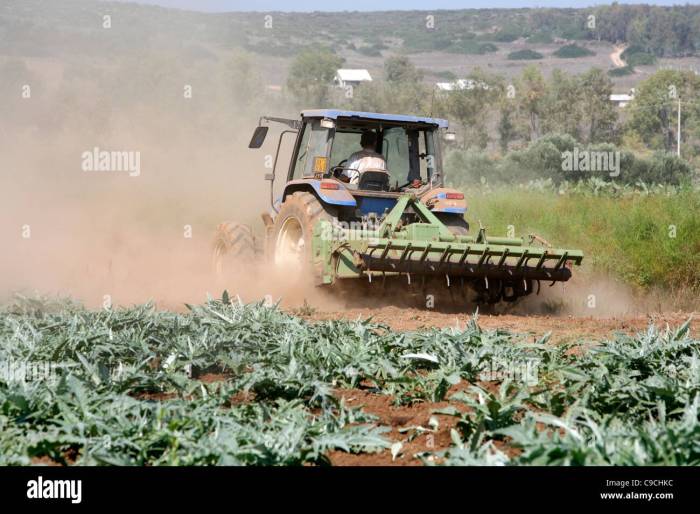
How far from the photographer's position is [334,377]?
16.6ft

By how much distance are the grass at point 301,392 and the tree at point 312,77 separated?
50910 millimetres

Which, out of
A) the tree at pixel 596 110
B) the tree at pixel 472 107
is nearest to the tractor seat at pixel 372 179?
the tree at pixel 472 107

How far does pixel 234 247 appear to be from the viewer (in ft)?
38.6

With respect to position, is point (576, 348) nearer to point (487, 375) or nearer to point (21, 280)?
point (487, 375)

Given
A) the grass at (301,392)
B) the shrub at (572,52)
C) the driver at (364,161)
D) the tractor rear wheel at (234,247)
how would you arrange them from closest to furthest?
the grass at (301,392), the driver at (364,161), the tractor rear wheel at (234,247), the shrub at (572,52)

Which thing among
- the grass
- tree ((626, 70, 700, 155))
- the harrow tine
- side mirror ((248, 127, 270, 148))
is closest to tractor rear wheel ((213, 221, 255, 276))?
side mirror ((248, 127, 270, 148))

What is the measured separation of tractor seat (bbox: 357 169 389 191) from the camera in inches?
Result: 434

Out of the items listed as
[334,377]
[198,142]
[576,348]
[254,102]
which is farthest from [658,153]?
[334,377]

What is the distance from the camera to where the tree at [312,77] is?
57.9 metres

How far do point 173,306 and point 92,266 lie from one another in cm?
450

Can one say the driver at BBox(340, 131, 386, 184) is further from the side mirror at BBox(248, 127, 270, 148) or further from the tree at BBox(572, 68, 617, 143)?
the tree at BBox(572, 68, 617, 143)
